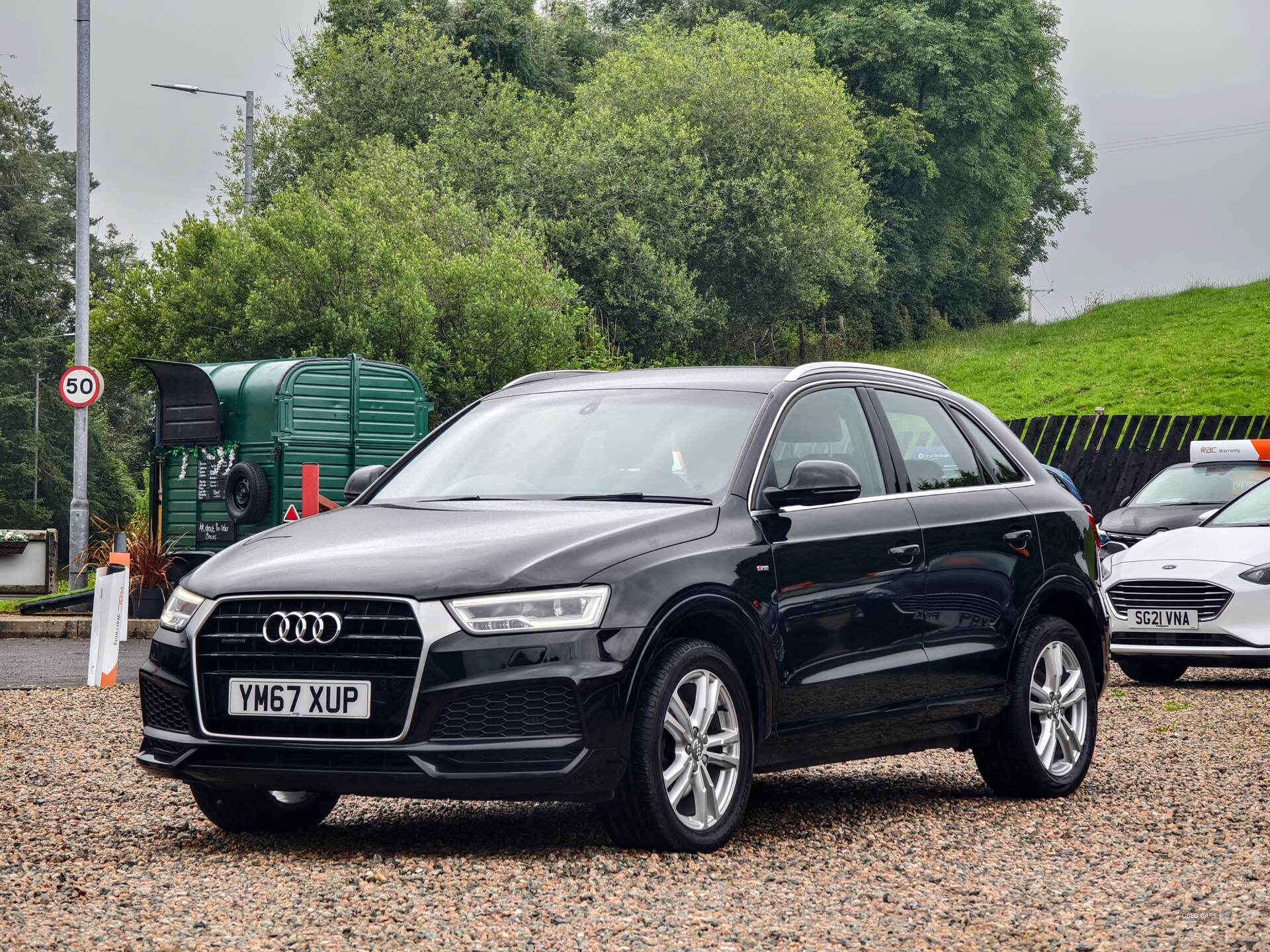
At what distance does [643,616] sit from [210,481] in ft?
47.7

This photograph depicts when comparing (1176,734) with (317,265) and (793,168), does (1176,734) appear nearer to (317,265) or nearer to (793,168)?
(317,265)

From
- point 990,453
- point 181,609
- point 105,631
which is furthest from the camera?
point 105,631

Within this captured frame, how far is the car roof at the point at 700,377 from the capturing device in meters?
7.00

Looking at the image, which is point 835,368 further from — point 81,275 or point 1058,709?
point 81,275

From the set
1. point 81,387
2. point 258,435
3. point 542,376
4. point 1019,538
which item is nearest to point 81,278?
point 81,387

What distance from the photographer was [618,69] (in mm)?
49250

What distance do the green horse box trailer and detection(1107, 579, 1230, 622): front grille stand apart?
8287mm

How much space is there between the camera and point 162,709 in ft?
19.6

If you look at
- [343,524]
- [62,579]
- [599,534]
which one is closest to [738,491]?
[599,534]

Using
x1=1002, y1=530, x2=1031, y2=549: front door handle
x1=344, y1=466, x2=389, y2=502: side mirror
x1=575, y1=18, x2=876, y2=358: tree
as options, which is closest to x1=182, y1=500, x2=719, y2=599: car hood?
x1=344, y1=466, x2=389, y2=502: side mirror

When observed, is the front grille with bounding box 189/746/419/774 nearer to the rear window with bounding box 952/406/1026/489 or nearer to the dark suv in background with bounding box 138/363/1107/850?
the dark suv in background with bounding box 138/363/1107/850

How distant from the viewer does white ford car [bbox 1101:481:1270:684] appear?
1308 cm

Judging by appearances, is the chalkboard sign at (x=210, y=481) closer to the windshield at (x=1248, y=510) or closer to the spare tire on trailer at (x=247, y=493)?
the spare tire on trailer at (x=247, y=493)

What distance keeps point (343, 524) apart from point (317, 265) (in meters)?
22.5
